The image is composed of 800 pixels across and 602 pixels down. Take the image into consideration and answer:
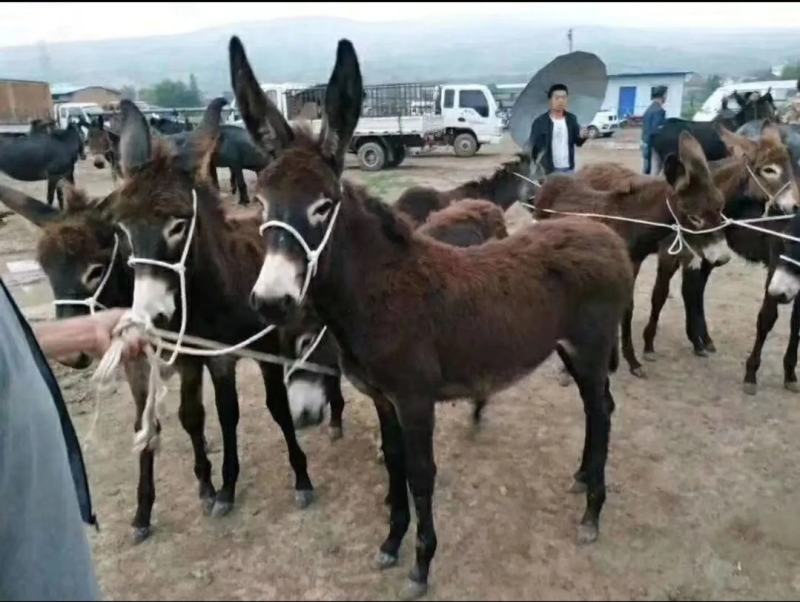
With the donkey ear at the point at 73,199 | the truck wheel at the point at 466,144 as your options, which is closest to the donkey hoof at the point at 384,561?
the donkey ear at the point at 73,199

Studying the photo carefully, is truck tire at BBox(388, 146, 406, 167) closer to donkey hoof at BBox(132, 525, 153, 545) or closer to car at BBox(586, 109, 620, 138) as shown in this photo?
car at BBox(586, 109, 620, 138)

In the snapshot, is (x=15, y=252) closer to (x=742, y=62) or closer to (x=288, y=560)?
(x=288, y=560)

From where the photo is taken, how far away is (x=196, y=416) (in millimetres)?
3381

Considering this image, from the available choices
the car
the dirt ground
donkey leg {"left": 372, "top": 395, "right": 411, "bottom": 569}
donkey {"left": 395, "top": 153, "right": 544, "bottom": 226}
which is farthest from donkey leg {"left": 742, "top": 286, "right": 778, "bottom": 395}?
the car

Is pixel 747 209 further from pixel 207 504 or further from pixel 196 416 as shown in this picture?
pixel 207 504

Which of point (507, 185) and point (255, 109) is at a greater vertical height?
point (255, 109)

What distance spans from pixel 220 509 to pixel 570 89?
695cm

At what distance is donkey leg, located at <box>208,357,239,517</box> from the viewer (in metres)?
3.31

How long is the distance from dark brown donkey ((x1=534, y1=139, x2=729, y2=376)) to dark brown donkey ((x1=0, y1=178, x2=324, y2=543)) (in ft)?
10.3

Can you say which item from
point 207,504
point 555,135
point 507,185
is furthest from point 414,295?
point 555,135

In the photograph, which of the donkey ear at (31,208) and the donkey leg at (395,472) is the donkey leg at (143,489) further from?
the donkey leg at (395,472)

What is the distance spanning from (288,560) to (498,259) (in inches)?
61.6

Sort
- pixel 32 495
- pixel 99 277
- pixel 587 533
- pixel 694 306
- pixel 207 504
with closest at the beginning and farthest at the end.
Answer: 1. pixel 32 495
2. pixel 587 533
3. pixel 99 277
4. pixel 207 504
5. pixel 694 306

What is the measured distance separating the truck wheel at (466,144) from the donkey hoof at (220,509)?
17935 millimetres
